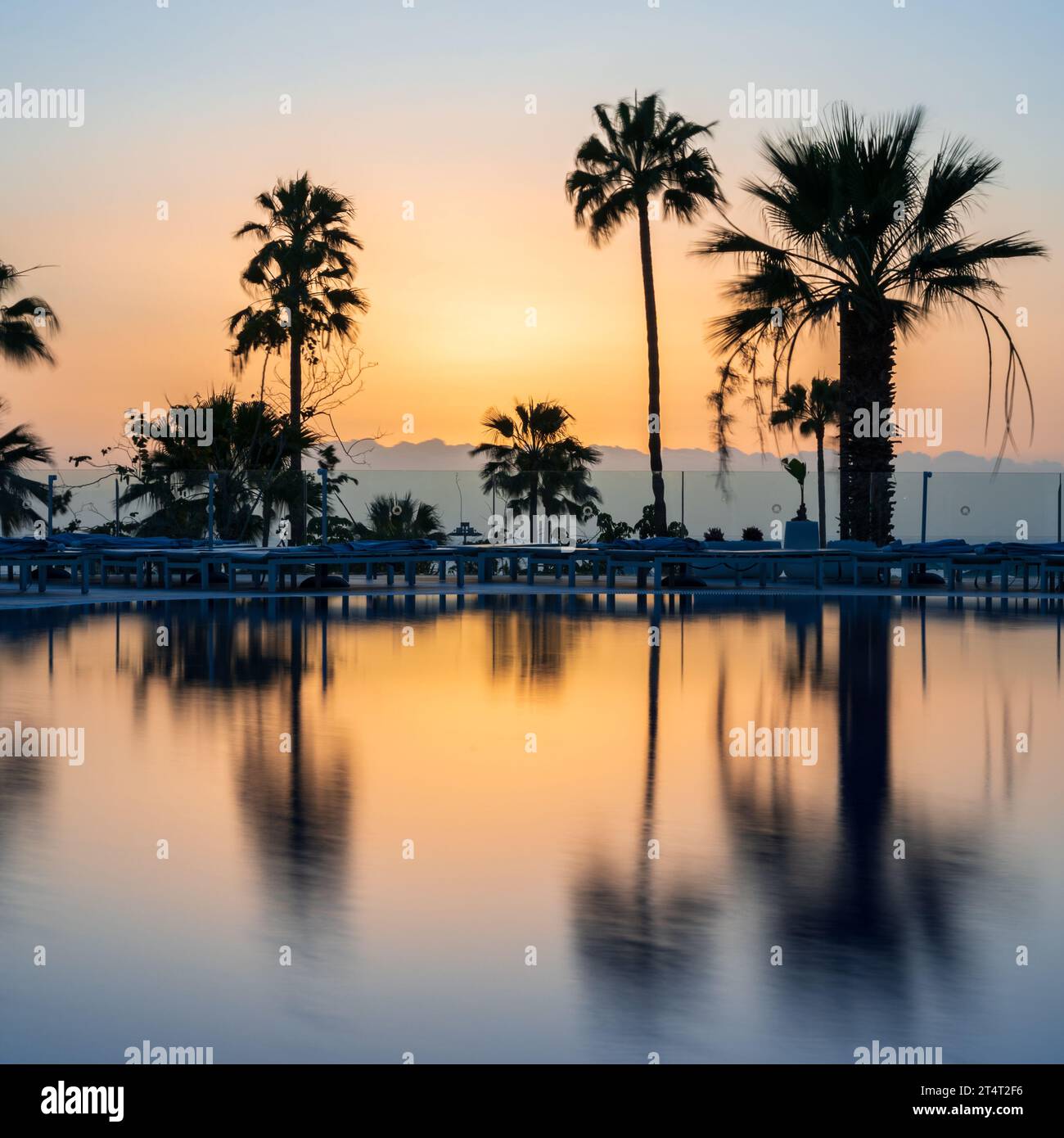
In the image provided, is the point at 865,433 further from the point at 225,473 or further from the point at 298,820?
the point at 298,820

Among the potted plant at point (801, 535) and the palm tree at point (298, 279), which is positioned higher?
the palm tree at point (298, 279)

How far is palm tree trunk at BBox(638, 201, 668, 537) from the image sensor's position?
28188mm

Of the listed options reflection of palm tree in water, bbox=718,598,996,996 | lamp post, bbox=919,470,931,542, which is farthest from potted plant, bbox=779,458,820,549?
reflection of palm tree in water, bbox=718,598,996,996

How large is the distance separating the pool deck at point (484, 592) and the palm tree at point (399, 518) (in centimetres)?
328

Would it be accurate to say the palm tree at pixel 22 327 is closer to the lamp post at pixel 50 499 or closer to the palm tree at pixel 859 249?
the lamp post at pixel 50 499

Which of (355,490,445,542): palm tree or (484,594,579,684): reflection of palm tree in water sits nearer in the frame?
(484,594,579,684): reflection of palm tree in water

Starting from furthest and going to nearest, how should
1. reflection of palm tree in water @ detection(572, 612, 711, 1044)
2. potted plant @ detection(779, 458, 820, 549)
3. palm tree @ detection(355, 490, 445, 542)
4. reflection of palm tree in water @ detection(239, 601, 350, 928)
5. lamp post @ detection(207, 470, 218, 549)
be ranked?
palm tree @ detection(355, 490, 445, 542)
potted plant @ detection(779, 458, 820, 549)
lamp post @ detection(207, 470, 218, 549)
reflection of palm tree in water @ detection(239, 601, 350, 928)
reflection of palm tree in water @ detection(572, 612, 711, 1044)

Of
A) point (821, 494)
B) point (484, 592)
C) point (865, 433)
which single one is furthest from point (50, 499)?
point (821, 494)

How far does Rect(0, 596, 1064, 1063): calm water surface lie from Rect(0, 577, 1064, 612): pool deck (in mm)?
9519

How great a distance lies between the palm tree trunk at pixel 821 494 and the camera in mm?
26984

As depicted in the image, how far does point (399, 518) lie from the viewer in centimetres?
2870

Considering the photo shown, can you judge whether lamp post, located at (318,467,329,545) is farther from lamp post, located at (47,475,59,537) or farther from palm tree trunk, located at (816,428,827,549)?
palm tree trunk, located at (816,428,827,549)

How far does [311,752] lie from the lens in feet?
23.0

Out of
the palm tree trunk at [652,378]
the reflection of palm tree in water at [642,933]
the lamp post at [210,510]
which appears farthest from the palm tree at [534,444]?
the reflection of palm tree in water at [642,933]
